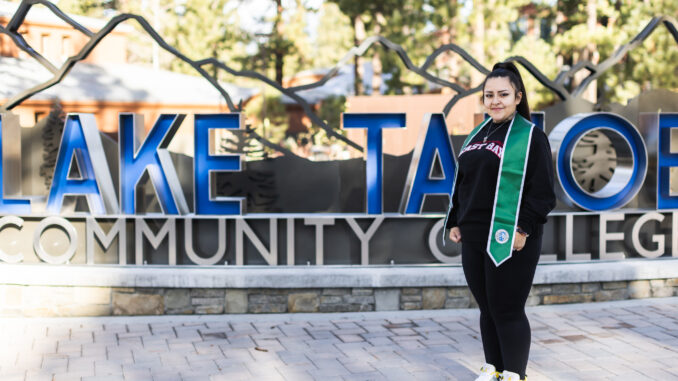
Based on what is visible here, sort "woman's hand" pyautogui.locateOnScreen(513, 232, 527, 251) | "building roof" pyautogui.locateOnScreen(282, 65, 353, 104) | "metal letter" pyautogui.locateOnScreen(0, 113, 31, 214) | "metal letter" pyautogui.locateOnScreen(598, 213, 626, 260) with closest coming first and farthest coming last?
"woman's hand" pyautogui.locateOnScreen(513, 232, 527, 251) < "metal letter" pyautogui.locateOnScreen(0, 113, 31, 214) < "metal letter" pyautogui.locateOnScreen(598, 213, 626, 260) < "building roof" pyautogui.locateOnScreen(282, 65, 353, 104)

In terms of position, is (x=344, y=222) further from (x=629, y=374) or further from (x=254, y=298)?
(x=629, y=374)

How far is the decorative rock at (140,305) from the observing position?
21.0 ft

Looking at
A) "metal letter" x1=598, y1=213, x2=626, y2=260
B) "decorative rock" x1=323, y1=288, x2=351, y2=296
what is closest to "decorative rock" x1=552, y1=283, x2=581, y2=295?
"metal letter" x1=598, y1=213, x2=626, y2=260

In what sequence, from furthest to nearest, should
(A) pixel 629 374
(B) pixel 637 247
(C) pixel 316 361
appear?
(B) pixel 637 247 → (C) pixel 316 361 → (A) pixel 629 374

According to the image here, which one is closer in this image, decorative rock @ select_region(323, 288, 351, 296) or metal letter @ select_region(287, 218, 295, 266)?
decorative rock @ select_region(323, 288, 351, 296)

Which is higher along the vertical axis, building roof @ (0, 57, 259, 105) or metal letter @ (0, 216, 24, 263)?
building roof @ (0, 57, 259, 105)

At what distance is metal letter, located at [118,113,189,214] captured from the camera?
6496mm

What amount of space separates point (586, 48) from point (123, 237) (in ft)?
53.6

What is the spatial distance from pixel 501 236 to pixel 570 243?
132 inches

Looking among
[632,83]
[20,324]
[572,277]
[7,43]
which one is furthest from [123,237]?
[632,83]

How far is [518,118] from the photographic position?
4.00 metres

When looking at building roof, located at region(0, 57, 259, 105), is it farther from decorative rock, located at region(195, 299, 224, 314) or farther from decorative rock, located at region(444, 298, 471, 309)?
decorative rock, located at region(444, 298, 471, 309)

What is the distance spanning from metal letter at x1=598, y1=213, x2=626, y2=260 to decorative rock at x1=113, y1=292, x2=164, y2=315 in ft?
13.3

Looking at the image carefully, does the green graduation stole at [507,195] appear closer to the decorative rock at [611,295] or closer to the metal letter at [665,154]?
the decorative rock at [611,295]
